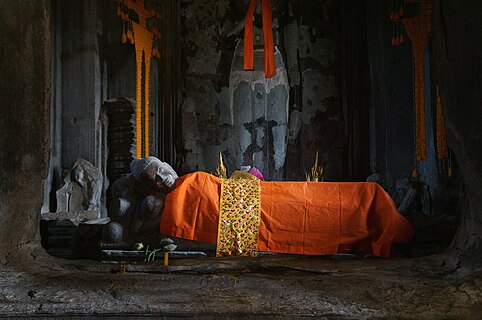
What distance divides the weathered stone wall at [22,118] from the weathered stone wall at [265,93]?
6.13 meters

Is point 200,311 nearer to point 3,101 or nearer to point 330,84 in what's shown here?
point 3,101

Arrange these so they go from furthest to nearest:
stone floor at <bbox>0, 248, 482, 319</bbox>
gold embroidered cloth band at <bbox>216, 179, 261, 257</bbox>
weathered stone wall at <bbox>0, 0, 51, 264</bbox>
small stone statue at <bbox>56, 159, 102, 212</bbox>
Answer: small stone statue at <bbox>56, 159, 102, 212</bbox> < gold embroidered cloth band at <bbox>216, 179, 261, 257</bbox> < weathered stone wall at <bbox>0, 0, 51, 264</bbox> < stone floor at <bbox>0, 248, 482, 319</bbox>

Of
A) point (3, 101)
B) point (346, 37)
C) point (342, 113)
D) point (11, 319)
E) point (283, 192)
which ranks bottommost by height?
point (11, 319)

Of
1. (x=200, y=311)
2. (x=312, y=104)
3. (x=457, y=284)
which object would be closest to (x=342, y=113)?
(x=312, y=104)

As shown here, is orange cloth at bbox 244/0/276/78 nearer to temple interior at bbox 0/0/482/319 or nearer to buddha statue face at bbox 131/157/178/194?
temple interior at bbox 0/0/482/319

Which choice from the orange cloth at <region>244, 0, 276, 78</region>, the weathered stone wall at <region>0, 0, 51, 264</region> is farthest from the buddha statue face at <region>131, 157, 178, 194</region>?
the orange cloth at <region>244, 0, 276, 78</region>

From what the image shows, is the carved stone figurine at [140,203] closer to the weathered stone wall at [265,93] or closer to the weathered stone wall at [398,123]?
the weathered stone wall at [398,123]

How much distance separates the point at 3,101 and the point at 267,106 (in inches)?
277

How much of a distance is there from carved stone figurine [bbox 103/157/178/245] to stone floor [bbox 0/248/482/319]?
3.04 feet

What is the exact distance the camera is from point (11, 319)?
211cm

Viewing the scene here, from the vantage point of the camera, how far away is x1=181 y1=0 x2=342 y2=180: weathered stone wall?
9.54 m

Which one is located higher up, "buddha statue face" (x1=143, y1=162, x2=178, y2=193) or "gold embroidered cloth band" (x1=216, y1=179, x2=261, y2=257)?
"buddha statue face" (x1=143, y1=162, x2=178, y2=193)

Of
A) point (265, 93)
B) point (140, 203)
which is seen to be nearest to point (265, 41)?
point (265, 93)

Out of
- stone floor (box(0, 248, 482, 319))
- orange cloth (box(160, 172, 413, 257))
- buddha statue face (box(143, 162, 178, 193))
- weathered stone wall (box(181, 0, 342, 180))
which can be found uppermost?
weathered stone wall (box(181, 0, 342, 180))
